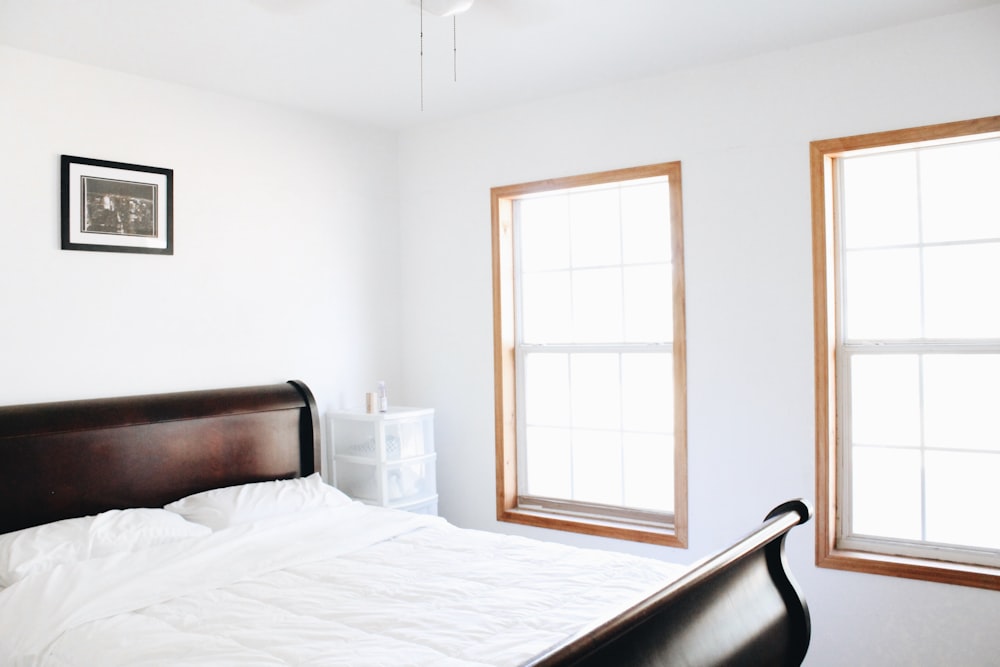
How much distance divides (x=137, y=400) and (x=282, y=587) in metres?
1.18

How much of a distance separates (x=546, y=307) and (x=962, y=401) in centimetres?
197

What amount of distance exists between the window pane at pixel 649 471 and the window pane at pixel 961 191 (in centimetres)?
149

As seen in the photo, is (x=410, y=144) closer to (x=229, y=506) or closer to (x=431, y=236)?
(x=431, y=236)

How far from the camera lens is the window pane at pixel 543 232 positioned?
156 inches

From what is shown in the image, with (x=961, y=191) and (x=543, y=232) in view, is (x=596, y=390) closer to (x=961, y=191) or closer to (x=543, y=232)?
(x=543, y=232)

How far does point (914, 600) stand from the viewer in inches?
114

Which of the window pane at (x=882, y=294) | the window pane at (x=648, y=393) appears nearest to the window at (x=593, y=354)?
the window pane at (x=648, y=393)

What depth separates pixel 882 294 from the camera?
3105mm

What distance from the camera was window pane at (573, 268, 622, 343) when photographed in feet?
12.4

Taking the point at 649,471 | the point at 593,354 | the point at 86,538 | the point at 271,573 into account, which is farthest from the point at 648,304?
the point at 86,538

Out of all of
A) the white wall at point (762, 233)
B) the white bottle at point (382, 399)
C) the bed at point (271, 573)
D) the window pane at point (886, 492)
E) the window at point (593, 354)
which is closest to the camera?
the bed at point (271, 573)

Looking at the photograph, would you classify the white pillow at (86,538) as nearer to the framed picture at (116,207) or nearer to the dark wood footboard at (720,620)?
the framed picture at (116,207)

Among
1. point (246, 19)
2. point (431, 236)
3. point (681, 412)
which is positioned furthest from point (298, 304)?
point (681, 412)

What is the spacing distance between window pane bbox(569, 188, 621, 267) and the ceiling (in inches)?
22.4
